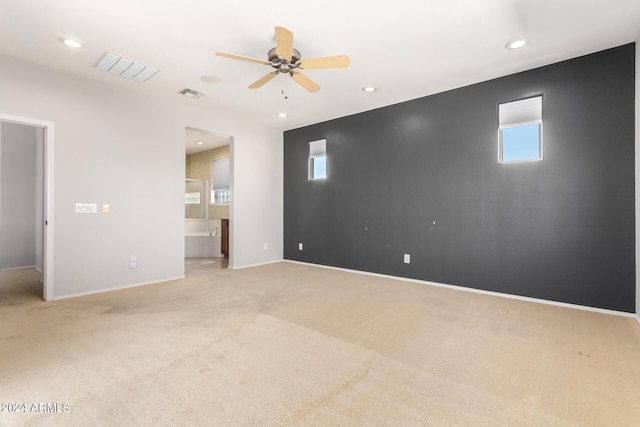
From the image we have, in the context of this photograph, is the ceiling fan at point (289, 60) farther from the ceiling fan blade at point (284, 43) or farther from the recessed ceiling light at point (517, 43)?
the recessed ceiling light at point (517, 43)

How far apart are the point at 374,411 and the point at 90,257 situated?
398cm

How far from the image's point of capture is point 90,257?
12.8ft

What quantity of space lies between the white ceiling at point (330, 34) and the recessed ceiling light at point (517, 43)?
9cm

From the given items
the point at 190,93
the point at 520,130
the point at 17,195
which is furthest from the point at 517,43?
the point at 17,195

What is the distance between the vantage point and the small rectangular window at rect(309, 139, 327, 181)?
580 cm

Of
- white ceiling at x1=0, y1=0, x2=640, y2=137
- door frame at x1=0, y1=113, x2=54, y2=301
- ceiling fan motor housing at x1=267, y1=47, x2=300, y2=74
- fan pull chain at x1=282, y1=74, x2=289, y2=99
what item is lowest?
door frame at x1=0, y1=113, x2=54, y2=301

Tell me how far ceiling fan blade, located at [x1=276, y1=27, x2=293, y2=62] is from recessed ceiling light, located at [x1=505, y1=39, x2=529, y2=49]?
2211mm

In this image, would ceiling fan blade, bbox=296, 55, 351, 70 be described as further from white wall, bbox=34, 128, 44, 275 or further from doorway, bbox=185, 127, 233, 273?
white wall, bbox=34, 128, 44, 275

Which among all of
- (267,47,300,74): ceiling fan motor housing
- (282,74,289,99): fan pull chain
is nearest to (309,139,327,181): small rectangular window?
(282,74,289,99): fan pull chain

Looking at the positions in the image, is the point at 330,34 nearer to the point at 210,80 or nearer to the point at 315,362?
the point at 210,80

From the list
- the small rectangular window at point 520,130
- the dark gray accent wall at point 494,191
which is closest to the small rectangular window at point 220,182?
the dark gray accent wall at point 494,191

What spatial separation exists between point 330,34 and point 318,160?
314 centimetres

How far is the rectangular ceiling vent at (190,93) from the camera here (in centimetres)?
421

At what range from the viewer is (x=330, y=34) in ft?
9.43
